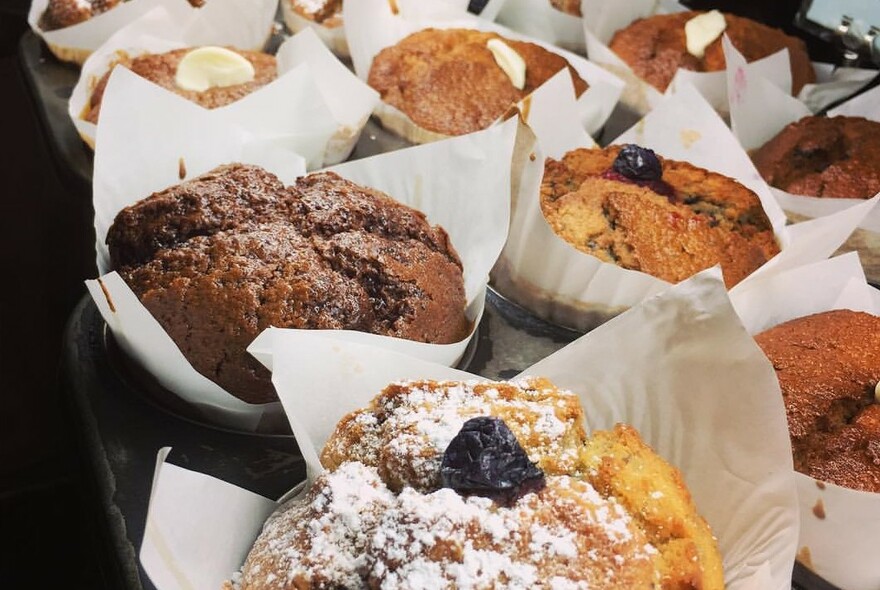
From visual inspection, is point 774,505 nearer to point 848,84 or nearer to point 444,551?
point 444,551

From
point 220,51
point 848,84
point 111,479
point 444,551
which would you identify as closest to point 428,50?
point 220,51

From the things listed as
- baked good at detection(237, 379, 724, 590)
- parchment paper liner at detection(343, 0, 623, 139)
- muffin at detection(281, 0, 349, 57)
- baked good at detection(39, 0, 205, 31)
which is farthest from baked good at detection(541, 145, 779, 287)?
baked good at detection(39, 0, 205, 31)

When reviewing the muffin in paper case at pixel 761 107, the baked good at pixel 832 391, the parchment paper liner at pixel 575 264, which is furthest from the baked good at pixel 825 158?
the baked good at pixel 832 391

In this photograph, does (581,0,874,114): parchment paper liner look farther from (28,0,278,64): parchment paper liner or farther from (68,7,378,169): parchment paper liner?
(28,0,278,64): parchment paper liner

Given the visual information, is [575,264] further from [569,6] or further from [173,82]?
[569,6]

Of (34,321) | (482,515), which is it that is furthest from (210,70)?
(482,515)

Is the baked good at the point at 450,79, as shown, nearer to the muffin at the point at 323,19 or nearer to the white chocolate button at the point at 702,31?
the muffin at the point at 323,19
